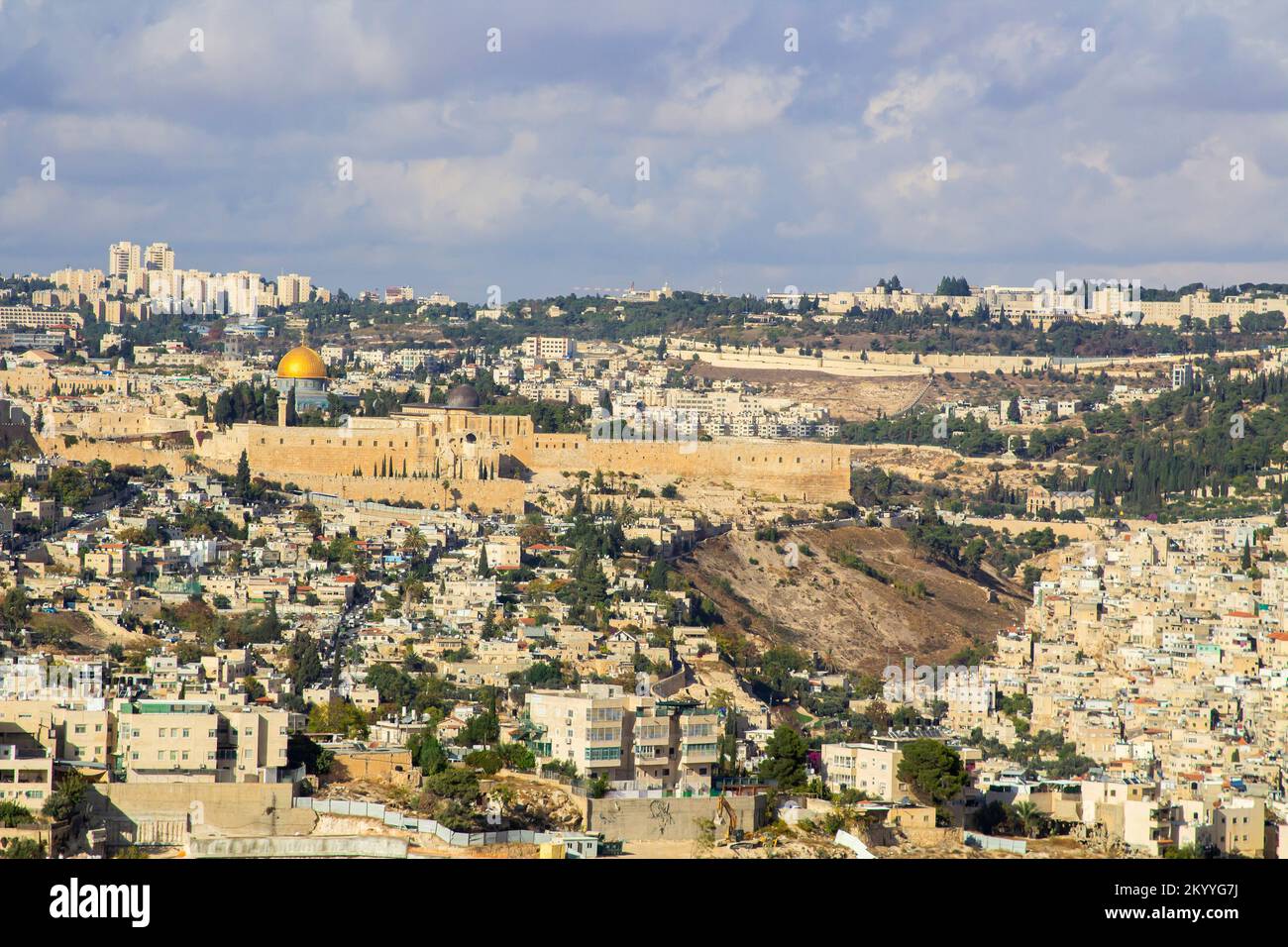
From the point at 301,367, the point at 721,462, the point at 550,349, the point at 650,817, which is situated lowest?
the point at 650,817

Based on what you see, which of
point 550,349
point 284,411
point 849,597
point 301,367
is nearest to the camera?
point 849,597

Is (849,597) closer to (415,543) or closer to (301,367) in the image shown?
(415,543)

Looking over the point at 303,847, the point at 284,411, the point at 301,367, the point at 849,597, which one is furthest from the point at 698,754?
the point at 301,367

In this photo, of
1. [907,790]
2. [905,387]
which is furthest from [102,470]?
[905,387]

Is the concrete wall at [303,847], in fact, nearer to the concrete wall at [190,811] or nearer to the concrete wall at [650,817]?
the concrete wall at [190,811]

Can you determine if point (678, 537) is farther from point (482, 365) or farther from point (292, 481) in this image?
point (482, 365)

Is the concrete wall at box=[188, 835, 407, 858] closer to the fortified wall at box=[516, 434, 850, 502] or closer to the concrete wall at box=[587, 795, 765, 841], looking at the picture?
the concrete wall at box=[587, 795, 765, 841]

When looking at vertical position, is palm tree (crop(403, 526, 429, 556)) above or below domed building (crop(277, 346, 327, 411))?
below

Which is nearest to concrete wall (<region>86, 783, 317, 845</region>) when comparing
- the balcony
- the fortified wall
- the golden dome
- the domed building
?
the balcony
